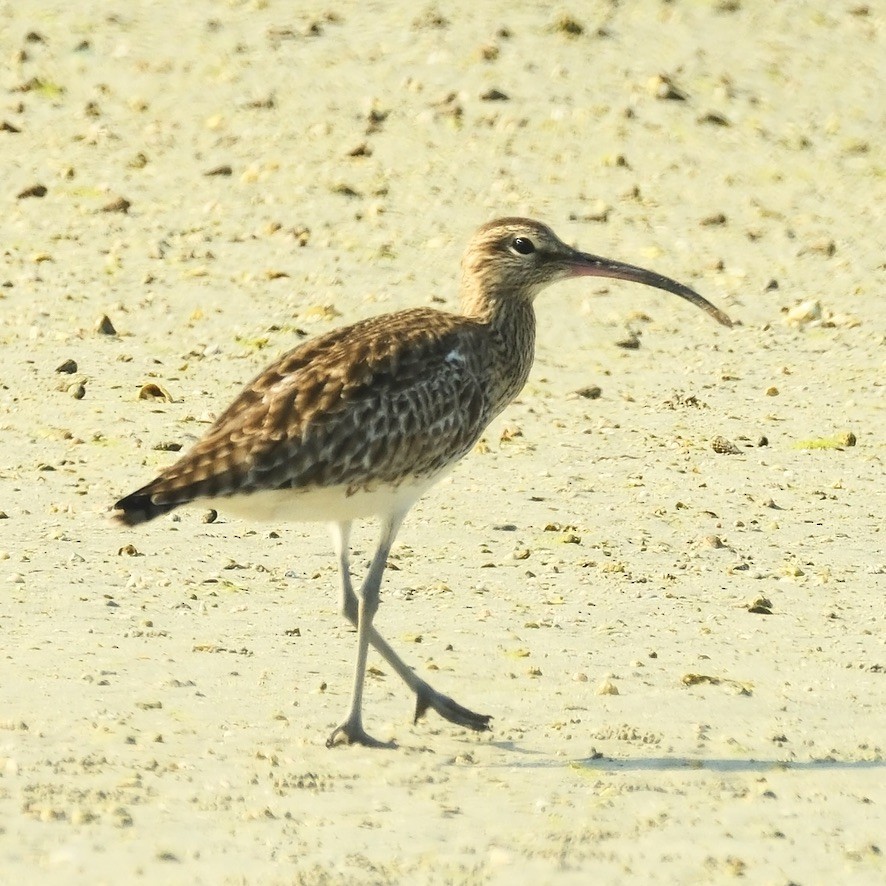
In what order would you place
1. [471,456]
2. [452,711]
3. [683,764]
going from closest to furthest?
[683,764], [452,711], [471,456]

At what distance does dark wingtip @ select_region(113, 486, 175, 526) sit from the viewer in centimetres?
767

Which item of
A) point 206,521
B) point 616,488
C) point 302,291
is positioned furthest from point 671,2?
point 206,521

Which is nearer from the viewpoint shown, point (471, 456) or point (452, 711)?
point (452, 711)

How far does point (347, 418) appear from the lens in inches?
326

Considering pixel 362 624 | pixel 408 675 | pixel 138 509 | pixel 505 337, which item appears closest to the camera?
pixel 138 509

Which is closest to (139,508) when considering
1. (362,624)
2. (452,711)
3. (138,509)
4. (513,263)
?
(138,509)

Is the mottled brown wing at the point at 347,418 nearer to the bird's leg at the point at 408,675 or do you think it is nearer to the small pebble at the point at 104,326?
the bird's leg at the point at 408,675

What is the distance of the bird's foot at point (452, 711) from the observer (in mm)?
8195

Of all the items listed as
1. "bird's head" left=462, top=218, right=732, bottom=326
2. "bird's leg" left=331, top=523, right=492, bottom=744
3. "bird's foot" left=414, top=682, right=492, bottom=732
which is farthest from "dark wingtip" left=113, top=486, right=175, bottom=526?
"bird's head" left=462, top=218, right=732, bottom=326

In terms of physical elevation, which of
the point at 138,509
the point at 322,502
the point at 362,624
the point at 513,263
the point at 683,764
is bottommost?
the point at 683,764

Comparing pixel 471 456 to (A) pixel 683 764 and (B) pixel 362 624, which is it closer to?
(B) pixel 362 624

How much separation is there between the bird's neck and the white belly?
31.1 inches

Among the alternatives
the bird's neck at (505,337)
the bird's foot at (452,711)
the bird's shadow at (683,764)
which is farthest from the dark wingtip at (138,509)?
the bird's neck at (505,337)

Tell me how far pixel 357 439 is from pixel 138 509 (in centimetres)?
100
